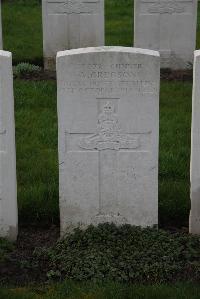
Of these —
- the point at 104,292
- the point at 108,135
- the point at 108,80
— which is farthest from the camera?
the point at 108,135

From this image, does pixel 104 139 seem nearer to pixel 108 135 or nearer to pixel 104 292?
pixel 108 135

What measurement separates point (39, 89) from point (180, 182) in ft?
11.9

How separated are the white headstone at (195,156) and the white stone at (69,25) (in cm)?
597

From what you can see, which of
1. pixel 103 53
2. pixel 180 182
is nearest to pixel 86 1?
pixel 180 182

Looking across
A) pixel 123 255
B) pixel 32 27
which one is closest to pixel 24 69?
pixel 32 27

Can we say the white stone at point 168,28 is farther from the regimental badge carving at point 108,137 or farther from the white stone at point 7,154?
the white stone at point 7,154

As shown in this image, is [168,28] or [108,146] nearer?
[108,146]

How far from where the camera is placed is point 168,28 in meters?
11.8

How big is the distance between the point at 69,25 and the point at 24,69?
1168mm

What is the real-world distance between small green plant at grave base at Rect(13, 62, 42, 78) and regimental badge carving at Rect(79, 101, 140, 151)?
5.26 meters

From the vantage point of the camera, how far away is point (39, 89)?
1009 centimetres

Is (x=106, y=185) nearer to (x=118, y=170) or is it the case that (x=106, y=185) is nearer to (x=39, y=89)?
(x=118, y=170)

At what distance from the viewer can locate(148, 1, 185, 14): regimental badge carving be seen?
1155cm

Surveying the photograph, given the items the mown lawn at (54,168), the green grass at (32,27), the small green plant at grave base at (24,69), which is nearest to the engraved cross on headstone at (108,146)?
the mown lawn at (54,168)
